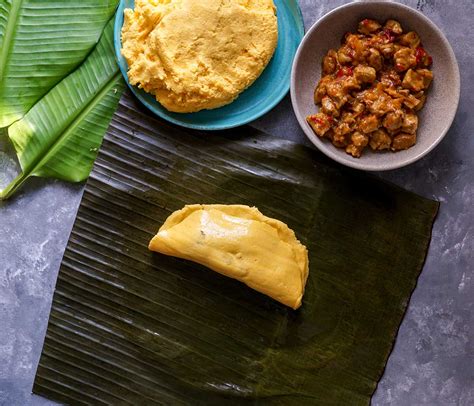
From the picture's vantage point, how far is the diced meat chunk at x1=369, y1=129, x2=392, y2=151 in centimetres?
255

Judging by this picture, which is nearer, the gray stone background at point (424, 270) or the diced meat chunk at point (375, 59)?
the diced meat chunk at point (375, 59)

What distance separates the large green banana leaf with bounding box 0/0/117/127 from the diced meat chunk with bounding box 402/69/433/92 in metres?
1.36

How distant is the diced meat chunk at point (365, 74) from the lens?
249 centimetres

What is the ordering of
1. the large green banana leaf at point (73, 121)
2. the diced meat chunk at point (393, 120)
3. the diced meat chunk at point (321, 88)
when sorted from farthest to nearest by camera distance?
the large green banana leaf at point (73, 121) → the diced meat chunk at point (321, 88) → the diced meat chunk at point (393, 120)

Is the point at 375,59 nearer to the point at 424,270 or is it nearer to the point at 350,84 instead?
the point at 350,84

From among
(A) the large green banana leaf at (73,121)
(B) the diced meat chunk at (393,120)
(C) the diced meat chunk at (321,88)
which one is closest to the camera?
(B) the diced meat chunk at (393,120)

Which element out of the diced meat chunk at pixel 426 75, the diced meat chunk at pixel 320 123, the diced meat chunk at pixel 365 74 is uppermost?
the diced meat chunk at pixel 365 74

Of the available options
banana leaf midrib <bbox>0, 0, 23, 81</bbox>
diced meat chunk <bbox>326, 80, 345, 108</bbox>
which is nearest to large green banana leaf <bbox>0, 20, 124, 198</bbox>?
banana leaf midrib <bbox>0, 0, 23, 81</bbox>

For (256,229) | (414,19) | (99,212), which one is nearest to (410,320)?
(256,229)

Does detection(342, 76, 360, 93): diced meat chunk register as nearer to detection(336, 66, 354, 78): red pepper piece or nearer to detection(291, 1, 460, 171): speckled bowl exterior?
detection(336, 66, 354, 78): red pepper piece

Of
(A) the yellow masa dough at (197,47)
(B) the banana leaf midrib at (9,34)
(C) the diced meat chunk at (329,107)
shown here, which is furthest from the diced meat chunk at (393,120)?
(B) the banana leaf midrib at (9,34)

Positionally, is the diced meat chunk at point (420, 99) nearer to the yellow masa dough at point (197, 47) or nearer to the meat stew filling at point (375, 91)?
the meat stew filling at point (375, 91)

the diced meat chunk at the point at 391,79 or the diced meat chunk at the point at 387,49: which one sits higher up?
the diced meat chunk at the point at 387,49

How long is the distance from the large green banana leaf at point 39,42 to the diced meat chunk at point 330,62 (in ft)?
3.29
